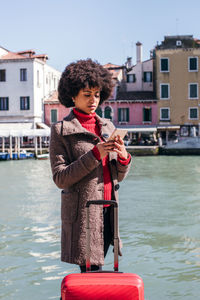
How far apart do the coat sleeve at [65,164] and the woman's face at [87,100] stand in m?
0.18

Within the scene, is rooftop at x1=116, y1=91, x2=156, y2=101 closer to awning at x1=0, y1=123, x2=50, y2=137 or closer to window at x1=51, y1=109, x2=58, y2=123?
window at x1=51, y1=109, x2=58, y2=123

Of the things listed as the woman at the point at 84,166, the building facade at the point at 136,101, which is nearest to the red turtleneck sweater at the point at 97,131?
the woman at the point at 84,166

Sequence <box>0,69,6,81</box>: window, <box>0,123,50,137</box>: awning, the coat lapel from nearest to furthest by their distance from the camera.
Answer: the coat lapel
<box>0,123,50,137</box>: awning
<box>0,69,6,81</box>: window

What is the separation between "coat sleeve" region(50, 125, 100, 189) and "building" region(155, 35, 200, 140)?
3476cm

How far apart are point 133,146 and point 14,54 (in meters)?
11.9

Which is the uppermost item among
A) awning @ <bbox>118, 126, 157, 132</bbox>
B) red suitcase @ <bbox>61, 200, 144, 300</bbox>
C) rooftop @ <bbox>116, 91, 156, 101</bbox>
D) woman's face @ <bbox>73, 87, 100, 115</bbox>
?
rooftop @ <bbox>116, 91, 156, 101</bbox>

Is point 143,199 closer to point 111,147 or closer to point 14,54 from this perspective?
point 111,147

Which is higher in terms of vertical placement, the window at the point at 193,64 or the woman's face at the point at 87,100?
the window at the point at 193,64

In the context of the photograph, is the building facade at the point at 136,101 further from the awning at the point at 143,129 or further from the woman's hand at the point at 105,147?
the woman's hand at the point at 105,147

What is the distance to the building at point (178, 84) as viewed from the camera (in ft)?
121

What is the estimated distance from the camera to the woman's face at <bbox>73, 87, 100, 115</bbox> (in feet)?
7.94

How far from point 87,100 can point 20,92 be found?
3556cm

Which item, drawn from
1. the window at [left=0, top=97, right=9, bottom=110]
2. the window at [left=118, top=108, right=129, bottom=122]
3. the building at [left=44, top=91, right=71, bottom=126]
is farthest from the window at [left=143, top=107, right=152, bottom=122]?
the window at [left=0, top=97, right=9, bottom=110]

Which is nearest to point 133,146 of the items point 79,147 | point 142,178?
point 142,178
